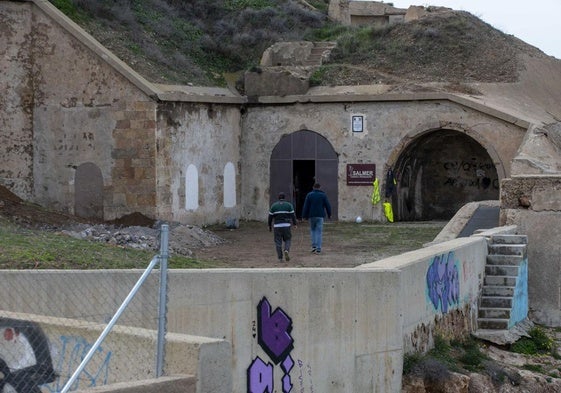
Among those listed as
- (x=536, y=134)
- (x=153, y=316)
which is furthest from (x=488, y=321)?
(x=536, y=134)

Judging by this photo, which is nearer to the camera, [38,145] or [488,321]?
[488,321]

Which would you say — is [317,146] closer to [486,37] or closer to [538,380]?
[486,37]

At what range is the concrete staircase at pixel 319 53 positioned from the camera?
36.2 metres

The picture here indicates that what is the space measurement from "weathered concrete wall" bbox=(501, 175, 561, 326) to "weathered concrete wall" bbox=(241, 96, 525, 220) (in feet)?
29.8

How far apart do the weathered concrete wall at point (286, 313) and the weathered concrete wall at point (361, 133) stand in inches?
663

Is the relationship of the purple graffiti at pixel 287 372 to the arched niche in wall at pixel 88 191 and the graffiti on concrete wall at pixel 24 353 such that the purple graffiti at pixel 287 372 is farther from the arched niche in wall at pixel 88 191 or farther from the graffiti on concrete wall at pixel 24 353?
the arched niche in wall at pixel 88 191

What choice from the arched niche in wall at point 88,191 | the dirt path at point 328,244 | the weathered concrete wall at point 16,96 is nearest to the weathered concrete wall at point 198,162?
the dirt path at point 328,244

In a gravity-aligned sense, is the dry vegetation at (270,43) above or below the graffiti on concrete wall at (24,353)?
above

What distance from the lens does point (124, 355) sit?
30.2ft

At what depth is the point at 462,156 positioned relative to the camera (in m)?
36.5

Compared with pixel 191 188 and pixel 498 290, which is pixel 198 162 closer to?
pixel 191 188

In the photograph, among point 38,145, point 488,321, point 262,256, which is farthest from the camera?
point 38,145

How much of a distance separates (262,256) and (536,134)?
953cm

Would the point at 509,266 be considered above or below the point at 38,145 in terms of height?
below
